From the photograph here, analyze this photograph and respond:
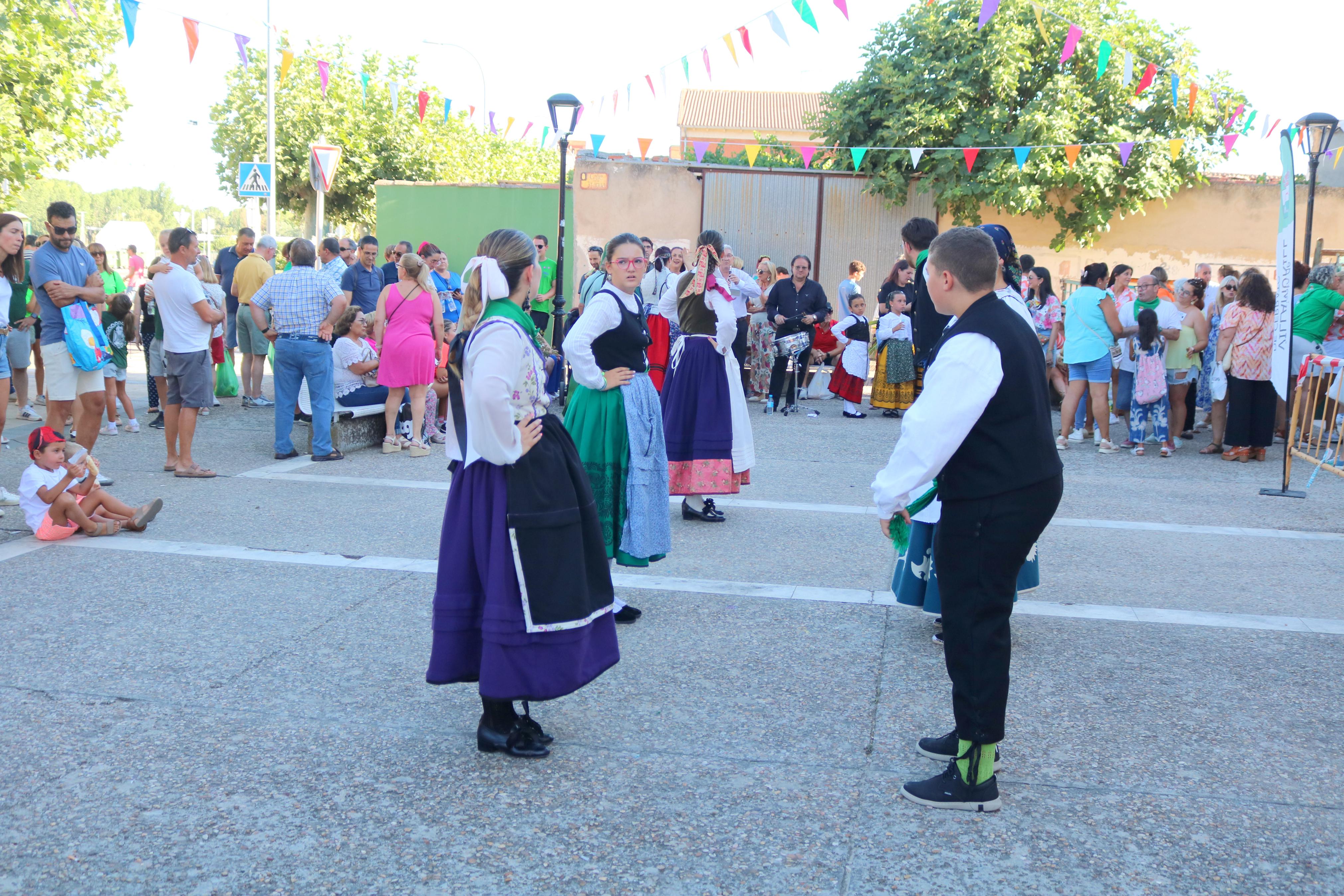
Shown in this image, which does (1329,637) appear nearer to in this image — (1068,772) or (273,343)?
(1068,772)

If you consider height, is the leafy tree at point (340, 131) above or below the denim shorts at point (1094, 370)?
above

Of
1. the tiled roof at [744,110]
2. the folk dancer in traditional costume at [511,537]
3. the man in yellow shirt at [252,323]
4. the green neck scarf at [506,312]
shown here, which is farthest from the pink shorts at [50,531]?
the tiled roof at [744,110]

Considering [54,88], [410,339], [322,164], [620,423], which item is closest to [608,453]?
[620,423]

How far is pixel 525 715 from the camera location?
3.52m

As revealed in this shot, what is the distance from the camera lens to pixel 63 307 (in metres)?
7.21

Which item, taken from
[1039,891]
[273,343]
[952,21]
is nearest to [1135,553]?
[1039,891]

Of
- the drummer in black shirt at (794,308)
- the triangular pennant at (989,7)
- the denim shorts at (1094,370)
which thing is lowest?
the denim shorts at (1094,370)

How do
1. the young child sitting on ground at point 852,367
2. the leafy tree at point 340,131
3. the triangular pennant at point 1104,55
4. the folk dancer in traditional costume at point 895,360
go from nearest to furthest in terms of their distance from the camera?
the triangular pennant at point 1104,55, the folk dancer in traditional costume at point 895,360, the young child sitting on ground at point 852,367, the leafy tree at point 340,131

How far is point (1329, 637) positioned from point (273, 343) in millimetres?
7711

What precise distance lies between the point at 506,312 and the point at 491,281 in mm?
111

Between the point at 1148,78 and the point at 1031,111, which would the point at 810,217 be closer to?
the point at 1031,111

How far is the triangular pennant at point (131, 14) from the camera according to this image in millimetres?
10297

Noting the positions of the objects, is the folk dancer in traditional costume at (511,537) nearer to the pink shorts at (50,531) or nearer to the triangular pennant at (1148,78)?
the pink shorts at (50,531)

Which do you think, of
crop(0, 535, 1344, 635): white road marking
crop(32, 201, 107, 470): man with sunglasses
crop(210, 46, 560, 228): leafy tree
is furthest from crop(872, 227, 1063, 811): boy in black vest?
crop(210, 46, 560, 228): leafy tree
